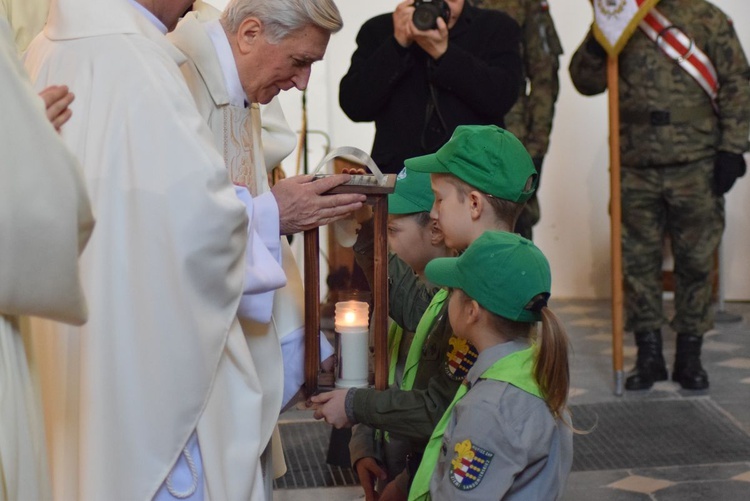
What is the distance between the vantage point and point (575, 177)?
8.33 meters

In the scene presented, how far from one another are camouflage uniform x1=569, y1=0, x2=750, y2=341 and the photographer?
4.61 feet

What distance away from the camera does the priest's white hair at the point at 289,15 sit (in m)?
2.53

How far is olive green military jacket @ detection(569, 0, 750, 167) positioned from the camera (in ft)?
18.3

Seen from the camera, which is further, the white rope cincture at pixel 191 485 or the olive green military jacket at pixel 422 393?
the olive green military jacket at pixel 422 393

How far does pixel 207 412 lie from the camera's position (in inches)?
88.4

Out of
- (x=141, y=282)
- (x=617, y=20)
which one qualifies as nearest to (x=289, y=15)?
(x=141, y=282)

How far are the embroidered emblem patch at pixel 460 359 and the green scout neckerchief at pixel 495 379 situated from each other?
10 cm

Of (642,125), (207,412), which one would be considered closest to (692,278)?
(642,125)

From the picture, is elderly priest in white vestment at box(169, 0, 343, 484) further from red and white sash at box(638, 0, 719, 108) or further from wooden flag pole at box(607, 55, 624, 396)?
red and white sash at box(638, 0, 719, 108)

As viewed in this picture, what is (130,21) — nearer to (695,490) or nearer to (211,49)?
(211,49)

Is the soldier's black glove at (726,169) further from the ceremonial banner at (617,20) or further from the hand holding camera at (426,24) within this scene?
the hand holding camera at (426,24)

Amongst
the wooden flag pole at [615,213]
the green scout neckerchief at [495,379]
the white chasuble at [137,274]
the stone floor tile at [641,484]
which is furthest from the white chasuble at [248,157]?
the wooden flag pole at [615,213]

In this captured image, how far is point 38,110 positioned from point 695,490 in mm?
3281

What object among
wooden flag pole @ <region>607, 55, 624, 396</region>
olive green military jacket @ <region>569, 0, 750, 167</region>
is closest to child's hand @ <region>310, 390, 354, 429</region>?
wooden flag pole @ <region>607, 55, 624, 396</region>
